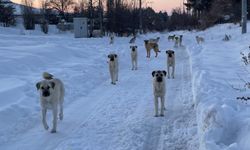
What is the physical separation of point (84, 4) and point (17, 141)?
69577 mm

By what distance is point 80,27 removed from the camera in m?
50.3

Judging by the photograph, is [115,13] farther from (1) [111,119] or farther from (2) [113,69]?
(1) [111,119]

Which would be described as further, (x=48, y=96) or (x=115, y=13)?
(x=115, y=13)

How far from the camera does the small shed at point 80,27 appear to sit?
164 ft

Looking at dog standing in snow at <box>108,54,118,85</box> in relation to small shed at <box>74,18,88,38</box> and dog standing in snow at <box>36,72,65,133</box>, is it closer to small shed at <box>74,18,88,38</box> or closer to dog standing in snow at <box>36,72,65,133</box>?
dog standing in snow at <box>36,72,65,133</box>

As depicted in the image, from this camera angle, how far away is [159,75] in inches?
438

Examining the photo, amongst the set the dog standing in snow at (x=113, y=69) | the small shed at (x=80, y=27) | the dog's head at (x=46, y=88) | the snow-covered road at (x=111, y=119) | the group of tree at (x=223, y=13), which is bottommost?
the snow-covered road at (x=111, y=119)

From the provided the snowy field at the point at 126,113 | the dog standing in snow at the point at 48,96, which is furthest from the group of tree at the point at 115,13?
the dog standing in snow at the point at 48,96

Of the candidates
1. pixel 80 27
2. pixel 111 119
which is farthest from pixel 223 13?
pixel 111 119

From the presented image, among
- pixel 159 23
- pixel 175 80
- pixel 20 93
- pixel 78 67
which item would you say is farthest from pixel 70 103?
pixel 159 23

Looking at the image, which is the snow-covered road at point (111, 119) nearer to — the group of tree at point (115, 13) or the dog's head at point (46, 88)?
the dog's head at point (46, 88)

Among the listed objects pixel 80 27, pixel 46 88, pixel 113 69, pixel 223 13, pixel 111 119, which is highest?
pixel 223 13

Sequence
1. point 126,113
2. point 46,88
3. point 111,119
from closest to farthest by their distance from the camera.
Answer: point 46,88
point 111,119
point 126,113

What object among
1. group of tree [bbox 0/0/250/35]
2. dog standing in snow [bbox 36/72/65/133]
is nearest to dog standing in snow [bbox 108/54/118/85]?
dog standing in snow [bbox 36/72/65/133]
